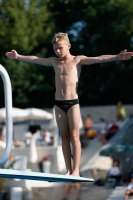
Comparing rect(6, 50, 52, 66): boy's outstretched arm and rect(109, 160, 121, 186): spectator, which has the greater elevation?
rect(109, 160, 121, 186): spectator

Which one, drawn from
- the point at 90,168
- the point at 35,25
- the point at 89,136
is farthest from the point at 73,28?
the point at 90,168

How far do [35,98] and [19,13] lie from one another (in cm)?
438

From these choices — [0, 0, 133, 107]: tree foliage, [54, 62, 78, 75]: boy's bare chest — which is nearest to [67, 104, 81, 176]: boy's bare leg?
[54, 62, 78, 75]: boy's bare chest

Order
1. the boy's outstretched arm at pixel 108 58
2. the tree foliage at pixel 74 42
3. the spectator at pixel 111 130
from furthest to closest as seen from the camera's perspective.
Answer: the tree foliage at pixel 74 42
the spectator at pixel 111 130
the boy's outstretched arm at pixel 108 58

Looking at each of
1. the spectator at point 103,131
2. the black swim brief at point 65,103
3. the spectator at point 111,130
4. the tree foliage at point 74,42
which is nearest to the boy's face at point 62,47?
the black swim brief at point 65,103

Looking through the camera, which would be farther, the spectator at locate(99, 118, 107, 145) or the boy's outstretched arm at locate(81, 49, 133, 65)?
the spectator at locate(99, 118, 107, 145)

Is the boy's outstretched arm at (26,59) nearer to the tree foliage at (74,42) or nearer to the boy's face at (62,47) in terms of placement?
the boy's face at (62,47)

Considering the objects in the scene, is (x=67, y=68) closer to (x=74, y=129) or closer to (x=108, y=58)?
(x=108, y=58)

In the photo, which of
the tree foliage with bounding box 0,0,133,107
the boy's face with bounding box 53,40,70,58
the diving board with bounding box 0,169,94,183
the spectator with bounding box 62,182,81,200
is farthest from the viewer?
the tree foliage with bounding box 0,0,133,107

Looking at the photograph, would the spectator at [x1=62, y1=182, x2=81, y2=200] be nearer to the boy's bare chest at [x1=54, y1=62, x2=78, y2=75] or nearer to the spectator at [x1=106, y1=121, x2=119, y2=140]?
the spectator at [x1=106, y1=121, x2=119, y2=140]

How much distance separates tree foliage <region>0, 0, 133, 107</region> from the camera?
33.8 meters

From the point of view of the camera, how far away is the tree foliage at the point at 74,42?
33.8 meters

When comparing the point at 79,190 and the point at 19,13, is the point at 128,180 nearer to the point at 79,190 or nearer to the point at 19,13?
the point at 79,190

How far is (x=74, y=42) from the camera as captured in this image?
115 ft
